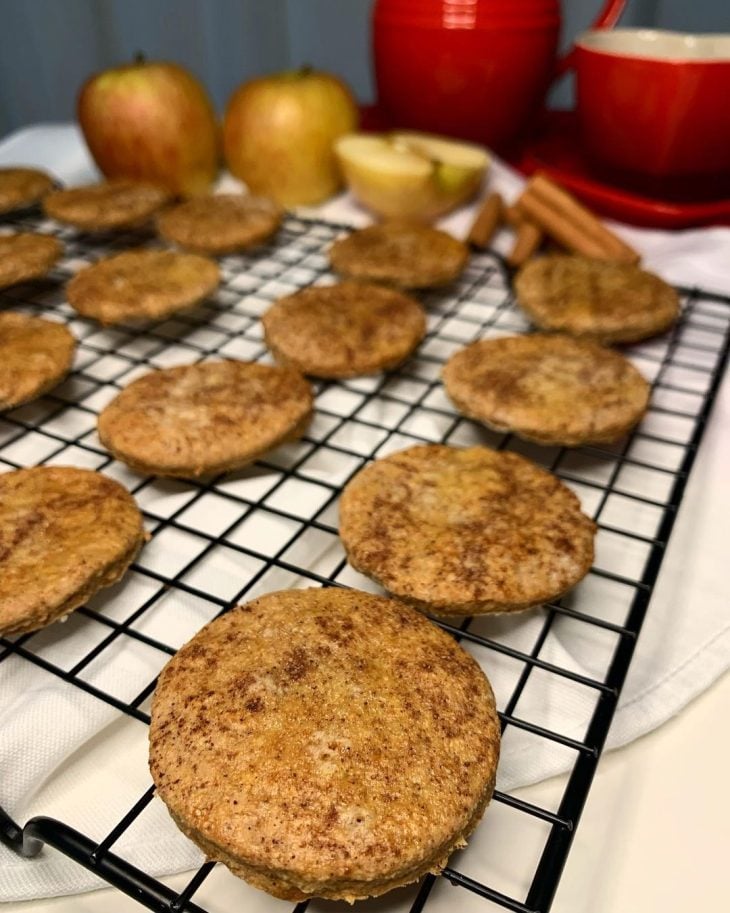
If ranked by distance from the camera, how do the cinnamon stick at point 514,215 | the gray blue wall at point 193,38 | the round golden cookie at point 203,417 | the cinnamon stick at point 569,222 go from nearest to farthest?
the round golden cookie at point 203,417, the cinnamon stick at point 569,222, the cinnamon stick at point 514,215, the gray blue wall at point 193,38

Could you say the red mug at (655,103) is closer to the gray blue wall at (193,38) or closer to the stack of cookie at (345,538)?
the stack of cookie at (345,538)

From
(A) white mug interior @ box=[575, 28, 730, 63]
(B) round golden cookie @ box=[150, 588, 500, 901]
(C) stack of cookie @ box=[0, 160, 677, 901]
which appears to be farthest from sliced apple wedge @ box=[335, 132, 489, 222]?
(B) round golden cookie @ box=[150, 588, 500, 901]

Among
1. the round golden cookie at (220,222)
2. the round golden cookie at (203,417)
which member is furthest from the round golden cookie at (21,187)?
the round golden cookie at (203,417)

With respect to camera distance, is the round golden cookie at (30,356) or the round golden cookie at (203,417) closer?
the round golden cookie at (203,417)

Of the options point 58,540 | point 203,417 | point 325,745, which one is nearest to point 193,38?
point 203,417

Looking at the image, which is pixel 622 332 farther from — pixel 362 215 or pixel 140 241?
pixel 140 241

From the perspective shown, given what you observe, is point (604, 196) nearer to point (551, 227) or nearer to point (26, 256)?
point (551, 227)
